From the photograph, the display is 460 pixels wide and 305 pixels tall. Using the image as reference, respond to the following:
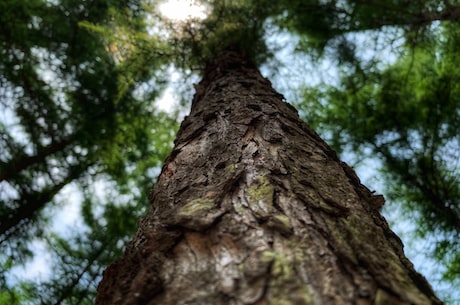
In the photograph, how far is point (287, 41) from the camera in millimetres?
6020

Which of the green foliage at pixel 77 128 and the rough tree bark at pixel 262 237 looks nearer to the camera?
the rough tree bark at pixel 262 237

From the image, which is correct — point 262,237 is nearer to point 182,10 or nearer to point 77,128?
point 182,10

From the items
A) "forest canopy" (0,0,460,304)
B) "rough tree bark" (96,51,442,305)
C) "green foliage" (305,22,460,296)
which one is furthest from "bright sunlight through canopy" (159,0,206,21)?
"rough tree bark" (96,51,442,305)

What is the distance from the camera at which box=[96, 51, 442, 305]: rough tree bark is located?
94cm

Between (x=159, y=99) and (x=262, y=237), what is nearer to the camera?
(x=262, y=237)

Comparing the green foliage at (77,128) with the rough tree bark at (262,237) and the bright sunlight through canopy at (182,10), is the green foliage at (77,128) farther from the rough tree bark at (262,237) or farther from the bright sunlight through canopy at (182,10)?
the rough tree bark at (262,237)

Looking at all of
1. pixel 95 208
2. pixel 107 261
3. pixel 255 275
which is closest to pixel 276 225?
pixel 255 275

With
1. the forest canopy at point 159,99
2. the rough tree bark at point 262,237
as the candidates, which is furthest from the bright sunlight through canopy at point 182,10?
the rough tree bark at point 262,237

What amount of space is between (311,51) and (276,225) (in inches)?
234

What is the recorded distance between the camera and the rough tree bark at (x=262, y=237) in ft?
3.10

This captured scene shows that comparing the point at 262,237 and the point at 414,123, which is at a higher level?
the point at 414,123

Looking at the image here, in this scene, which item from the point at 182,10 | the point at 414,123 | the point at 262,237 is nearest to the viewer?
the point at 262,237

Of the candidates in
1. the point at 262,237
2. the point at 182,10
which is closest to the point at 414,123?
the point at 182,10

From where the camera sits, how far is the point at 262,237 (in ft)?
3.63
